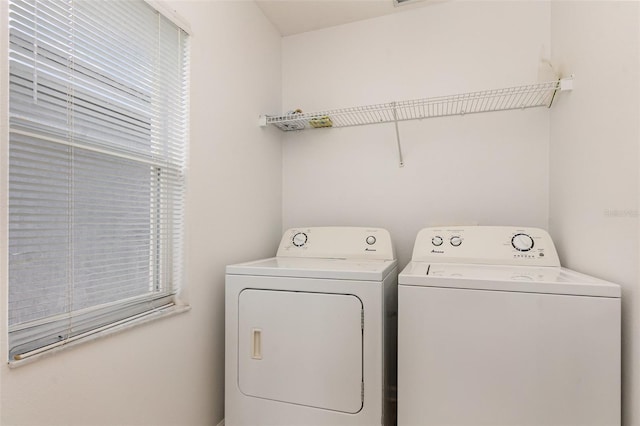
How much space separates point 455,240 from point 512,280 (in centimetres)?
56

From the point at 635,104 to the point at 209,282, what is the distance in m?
1.71

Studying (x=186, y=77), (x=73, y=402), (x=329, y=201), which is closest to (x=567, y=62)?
(x=329, y=201)

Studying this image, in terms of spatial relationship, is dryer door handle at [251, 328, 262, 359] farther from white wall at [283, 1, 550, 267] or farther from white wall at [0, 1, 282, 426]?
white wall at [283, 1, 550, 267]

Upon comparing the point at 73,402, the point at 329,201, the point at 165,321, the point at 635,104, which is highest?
the point at 635,104

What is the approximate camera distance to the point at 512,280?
1153mm

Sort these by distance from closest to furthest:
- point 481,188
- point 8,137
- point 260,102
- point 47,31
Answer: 1. point 8,137
2. point 47,31
3. point 481,188
4. point 260,102

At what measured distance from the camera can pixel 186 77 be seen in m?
1.46

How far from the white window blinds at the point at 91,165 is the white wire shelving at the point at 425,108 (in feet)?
2.70

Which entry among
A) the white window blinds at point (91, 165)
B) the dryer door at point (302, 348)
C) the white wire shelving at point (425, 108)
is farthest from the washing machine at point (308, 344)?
the white wire shelving at point (425, 108)

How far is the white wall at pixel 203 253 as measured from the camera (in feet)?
3.23

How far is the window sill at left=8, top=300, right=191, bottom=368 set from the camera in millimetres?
881

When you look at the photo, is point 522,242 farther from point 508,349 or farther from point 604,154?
point 508,349

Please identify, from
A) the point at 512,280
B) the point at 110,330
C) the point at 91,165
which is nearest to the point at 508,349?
the point at 512,280

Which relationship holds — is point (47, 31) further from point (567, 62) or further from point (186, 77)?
point (567, 62)
